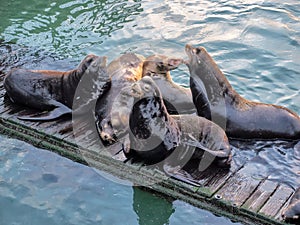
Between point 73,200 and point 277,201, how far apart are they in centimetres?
206

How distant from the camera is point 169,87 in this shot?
21.8 feet

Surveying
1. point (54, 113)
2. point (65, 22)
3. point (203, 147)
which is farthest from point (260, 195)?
point (65, 22)

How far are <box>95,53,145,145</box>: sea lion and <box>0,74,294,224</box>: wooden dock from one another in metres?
0.18

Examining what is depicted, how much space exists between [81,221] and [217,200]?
137 cm

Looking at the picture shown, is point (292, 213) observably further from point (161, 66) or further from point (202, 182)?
point (161, 66)

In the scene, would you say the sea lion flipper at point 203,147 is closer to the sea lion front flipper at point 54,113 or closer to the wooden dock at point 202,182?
the wooden dock at point 202,182

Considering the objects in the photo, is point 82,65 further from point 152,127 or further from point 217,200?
point 217,200

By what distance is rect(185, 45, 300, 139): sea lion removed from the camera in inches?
238

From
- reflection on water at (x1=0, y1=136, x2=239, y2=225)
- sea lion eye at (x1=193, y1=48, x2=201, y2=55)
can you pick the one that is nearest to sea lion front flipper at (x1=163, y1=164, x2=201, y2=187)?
reflection on water at (x1=0, y1=136, x2=239, y2=225)

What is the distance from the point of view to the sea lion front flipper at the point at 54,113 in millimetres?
6582

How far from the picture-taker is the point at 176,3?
36.3 feet

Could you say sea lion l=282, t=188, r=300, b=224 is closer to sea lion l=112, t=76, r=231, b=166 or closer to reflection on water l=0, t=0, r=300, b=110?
sea lion l=112, t=76, r=231, b=166

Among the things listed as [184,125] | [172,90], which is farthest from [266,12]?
[184,125]

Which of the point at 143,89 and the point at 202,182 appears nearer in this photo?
the point at 143,89
